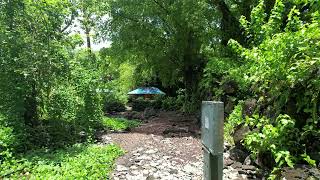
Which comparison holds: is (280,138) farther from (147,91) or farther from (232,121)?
(147,91)

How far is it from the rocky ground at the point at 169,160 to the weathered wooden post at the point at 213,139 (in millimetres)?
2424

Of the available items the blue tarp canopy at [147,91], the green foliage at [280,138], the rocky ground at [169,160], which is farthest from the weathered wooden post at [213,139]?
the blue tarp canopy at [147,91]

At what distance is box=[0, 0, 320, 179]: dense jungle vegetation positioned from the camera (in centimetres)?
574

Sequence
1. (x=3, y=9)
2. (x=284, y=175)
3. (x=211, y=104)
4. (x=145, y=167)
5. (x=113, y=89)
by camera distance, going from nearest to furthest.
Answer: (x=211, y=104), (x=284, y=175), (x=145, y=167), (x=3, y=9), (x=113, y=89)

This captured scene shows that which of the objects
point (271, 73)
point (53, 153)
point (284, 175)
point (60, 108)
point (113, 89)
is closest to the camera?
point (284, 175)

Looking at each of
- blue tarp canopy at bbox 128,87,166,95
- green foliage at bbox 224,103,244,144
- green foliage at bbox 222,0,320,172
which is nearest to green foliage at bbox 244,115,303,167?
green foliage at bbox 222,0,320,172

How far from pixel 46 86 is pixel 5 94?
4.23 feet

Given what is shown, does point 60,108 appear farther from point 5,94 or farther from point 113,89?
point 113,89


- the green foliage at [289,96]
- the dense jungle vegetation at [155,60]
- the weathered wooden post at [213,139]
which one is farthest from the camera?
the dense jungle vegetation at [155,60]

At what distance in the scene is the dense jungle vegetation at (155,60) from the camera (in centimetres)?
574

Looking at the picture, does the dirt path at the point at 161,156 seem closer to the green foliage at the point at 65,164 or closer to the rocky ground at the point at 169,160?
the rocky ground at the point at 169,160

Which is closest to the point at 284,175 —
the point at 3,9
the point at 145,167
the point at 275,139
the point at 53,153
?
the point at 275,139

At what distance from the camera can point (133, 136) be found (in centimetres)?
1228

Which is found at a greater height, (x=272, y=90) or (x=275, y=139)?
(x=272, y=90)
